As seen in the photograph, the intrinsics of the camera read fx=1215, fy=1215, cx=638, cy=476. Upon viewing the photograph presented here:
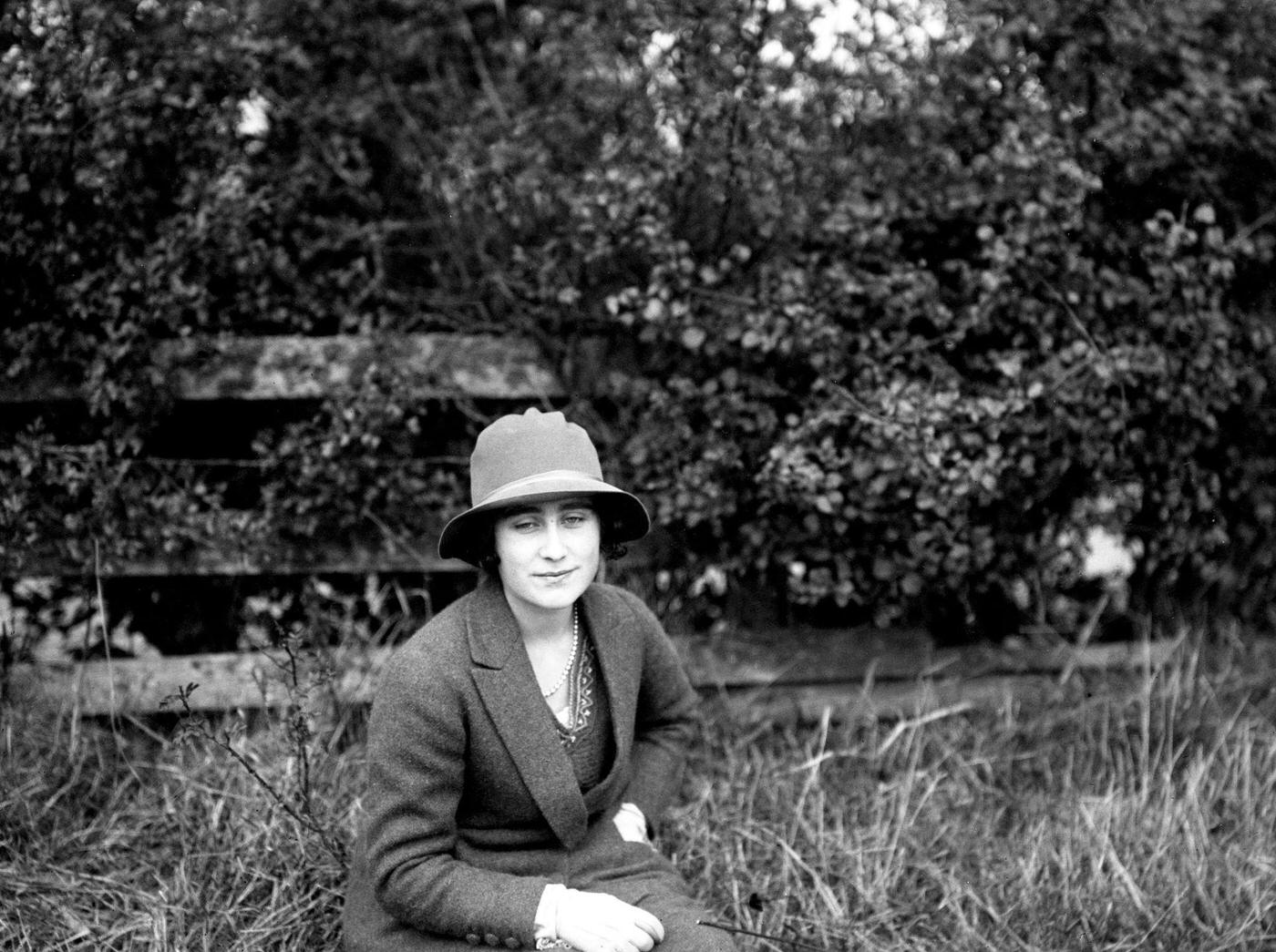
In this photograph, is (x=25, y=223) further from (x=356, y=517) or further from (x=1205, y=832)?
(x=1205, y=832)

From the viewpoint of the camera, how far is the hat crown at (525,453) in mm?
2367

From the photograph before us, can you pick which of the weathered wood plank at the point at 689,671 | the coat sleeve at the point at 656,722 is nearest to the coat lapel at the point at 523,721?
the coat sleeve at the point at 656,722

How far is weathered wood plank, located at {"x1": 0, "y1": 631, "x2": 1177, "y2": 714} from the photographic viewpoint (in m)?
3.51

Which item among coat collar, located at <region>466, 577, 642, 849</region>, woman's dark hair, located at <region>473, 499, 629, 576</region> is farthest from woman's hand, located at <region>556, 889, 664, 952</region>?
woman's dark hair, located at <region>473, 499, 629, 576</region>

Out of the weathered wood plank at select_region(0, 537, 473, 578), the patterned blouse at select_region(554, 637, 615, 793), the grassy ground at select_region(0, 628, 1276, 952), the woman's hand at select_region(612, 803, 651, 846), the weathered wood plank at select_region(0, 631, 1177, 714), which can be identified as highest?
the weathered wood plank at select_region(0, 537, 473, 578)

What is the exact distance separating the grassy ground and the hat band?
98 cm

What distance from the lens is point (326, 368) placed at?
138 inches

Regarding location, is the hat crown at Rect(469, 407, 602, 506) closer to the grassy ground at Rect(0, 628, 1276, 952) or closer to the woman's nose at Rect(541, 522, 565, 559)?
the woman's nose at Rect(541, 522, 565, 559)

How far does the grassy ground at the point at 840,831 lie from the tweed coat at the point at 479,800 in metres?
0.44

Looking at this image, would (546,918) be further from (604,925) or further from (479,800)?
(479,800)

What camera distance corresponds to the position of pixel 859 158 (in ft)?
11.5

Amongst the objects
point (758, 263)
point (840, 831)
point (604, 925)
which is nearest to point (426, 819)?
point (604, 925)

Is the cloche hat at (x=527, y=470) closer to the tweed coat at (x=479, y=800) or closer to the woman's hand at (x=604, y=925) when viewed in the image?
the tweed coat at (x=479, y=800)

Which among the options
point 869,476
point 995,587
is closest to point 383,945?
point 869,476
